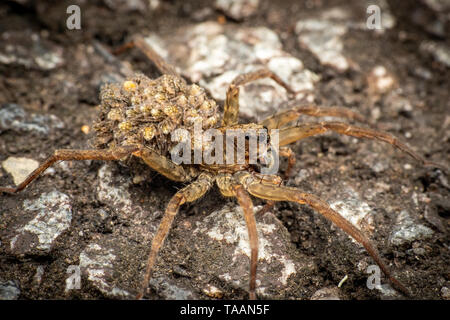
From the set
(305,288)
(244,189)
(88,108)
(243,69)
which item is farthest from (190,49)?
(305,288)

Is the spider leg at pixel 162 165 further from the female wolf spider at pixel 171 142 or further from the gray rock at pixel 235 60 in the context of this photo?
the gray rock at pixel 235 60

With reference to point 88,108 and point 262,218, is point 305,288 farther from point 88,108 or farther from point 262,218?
point 88,108

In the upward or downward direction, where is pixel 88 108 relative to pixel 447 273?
upward

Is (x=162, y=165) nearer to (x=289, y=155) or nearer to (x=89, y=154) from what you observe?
(x=89, y=154)

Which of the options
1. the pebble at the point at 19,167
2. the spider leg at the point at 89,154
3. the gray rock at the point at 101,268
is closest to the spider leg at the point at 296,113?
the spider leg at the point at 89,154

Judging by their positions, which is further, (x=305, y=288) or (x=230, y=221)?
(x=230, y=221)

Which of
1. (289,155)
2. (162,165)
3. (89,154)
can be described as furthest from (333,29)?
(89,154)
